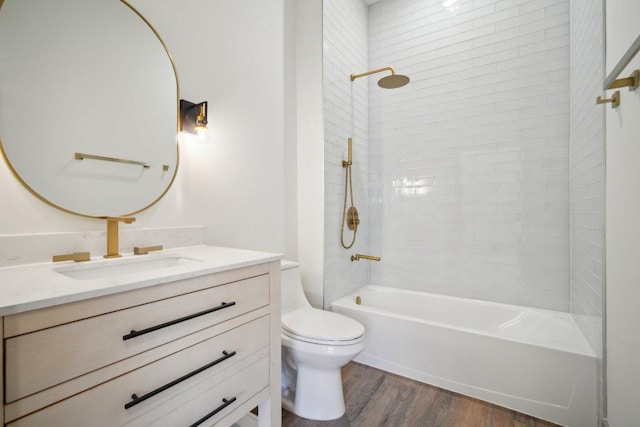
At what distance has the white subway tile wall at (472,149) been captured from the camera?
203 centimetres

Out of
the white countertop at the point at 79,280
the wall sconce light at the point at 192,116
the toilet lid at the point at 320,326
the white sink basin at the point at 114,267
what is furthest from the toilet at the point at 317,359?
the wall sconce light at the point at 192,116

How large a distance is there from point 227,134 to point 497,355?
6.70ft

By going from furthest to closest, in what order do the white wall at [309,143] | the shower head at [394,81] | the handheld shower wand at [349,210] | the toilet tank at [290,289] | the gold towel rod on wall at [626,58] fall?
the handheld shower wand at [349,210] < the white wall at [309,143] < the shower head at [394,81] < the toilet tank at [290,289] < the gold towel rod on wall at [626,58]

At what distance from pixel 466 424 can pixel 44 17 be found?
261 cm

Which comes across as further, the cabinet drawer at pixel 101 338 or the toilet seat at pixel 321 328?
the toilet seat at pixel 321 328

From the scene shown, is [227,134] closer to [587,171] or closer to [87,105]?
[87,105]

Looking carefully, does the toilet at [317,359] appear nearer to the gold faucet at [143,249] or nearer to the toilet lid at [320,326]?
the toilet lid at [320,326]

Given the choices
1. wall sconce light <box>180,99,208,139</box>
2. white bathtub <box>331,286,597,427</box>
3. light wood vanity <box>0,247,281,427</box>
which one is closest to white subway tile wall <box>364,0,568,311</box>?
white bathtub <box>331,286,597,427</box>

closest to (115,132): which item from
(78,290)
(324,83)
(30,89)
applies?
(30,89)

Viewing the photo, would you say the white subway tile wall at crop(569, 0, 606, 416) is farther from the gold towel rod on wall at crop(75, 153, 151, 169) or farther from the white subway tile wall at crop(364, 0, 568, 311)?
the gold towel rod on wall at crop(75, 153, 151, 169)

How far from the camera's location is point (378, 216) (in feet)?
8.96

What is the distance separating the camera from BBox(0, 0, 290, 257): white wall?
1401 mm

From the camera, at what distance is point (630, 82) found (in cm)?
96

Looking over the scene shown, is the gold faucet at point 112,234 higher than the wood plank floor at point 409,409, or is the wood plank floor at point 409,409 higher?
the gold faucet at point 112,234
